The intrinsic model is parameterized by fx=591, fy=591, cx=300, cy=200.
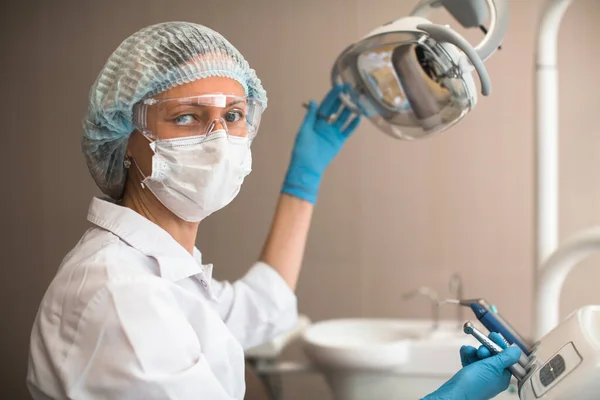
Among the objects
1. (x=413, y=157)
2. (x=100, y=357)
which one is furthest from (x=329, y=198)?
(x=100, y=357)

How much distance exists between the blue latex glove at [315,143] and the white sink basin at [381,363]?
19.5 inches

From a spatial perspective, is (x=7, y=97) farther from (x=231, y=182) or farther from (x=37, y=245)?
(x=231, y=182)

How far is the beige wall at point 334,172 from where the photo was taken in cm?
110

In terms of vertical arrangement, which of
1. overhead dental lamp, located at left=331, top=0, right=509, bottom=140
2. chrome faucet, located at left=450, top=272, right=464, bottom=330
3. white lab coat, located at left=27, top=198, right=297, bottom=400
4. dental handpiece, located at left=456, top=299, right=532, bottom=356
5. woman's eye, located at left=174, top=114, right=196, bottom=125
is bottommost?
chrome faucet, located at left=450, top=272, right=464, bottom=330

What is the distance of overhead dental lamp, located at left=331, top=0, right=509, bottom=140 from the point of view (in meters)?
1.00

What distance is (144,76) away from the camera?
0.88 metres

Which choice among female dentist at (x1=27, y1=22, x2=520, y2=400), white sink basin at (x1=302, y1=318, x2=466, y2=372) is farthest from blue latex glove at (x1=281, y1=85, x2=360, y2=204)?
white sink basin at (x1=302, y1=318, x2=466, y2=372)

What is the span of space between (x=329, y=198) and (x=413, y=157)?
14.6 inches

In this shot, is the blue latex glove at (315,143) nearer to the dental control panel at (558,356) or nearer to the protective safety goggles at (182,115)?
Result: the protective safety goggles at (182,115)

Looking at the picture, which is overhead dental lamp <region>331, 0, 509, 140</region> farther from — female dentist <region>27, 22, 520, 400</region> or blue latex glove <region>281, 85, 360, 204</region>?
female dentist <region>27, 22, 520, 400</region>

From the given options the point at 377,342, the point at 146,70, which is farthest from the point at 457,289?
the point at 146,70

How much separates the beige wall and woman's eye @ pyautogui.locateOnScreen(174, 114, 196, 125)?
0.86 feet

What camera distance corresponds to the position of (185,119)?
36.0 inches

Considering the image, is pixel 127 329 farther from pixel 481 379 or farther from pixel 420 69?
pixel 420 69
